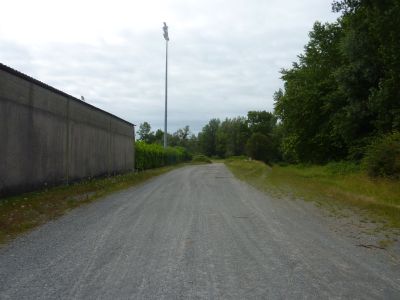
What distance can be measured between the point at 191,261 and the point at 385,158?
14.7 metres

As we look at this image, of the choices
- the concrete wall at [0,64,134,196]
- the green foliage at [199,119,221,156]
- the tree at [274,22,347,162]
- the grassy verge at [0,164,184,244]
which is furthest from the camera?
the green foliage at [199,119,221,156]

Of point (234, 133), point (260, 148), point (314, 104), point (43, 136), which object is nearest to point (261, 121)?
point (234, 133)

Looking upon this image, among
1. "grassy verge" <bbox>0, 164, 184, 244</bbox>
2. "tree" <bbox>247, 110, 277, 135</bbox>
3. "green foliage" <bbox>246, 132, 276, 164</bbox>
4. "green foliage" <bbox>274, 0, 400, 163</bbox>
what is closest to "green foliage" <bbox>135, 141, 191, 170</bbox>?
"green foliage" <bbox>274, 0, 400, 163</bbox>

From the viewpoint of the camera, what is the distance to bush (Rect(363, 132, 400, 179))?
58.0 ft

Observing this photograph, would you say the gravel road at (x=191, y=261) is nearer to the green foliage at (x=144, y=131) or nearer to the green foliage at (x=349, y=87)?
the green foliage at (x=349, y=87)

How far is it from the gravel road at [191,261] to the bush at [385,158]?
8893 mm

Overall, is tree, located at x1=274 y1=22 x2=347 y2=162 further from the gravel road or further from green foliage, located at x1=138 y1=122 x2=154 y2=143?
green foliage, located at x1=138 y1=122 x2=154 y2=143

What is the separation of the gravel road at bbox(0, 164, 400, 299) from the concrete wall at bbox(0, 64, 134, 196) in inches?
188

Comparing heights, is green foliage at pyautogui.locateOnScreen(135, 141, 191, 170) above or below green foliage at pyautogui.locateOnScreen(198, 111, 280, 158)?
below

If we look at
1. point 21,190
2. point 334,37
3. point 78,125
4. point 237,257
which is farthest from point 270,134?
point 237,257

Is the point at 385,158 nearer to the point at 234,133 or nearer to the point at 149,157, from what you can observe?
the point at 149,157

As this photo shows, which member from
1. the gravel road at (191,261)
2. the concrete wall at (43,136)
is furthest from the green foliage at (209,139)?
the gravel road at (191,261)

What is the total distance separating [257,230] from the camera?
29.0ft

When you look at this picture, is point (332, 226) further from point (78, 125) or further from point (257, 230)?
point (78, 125)
